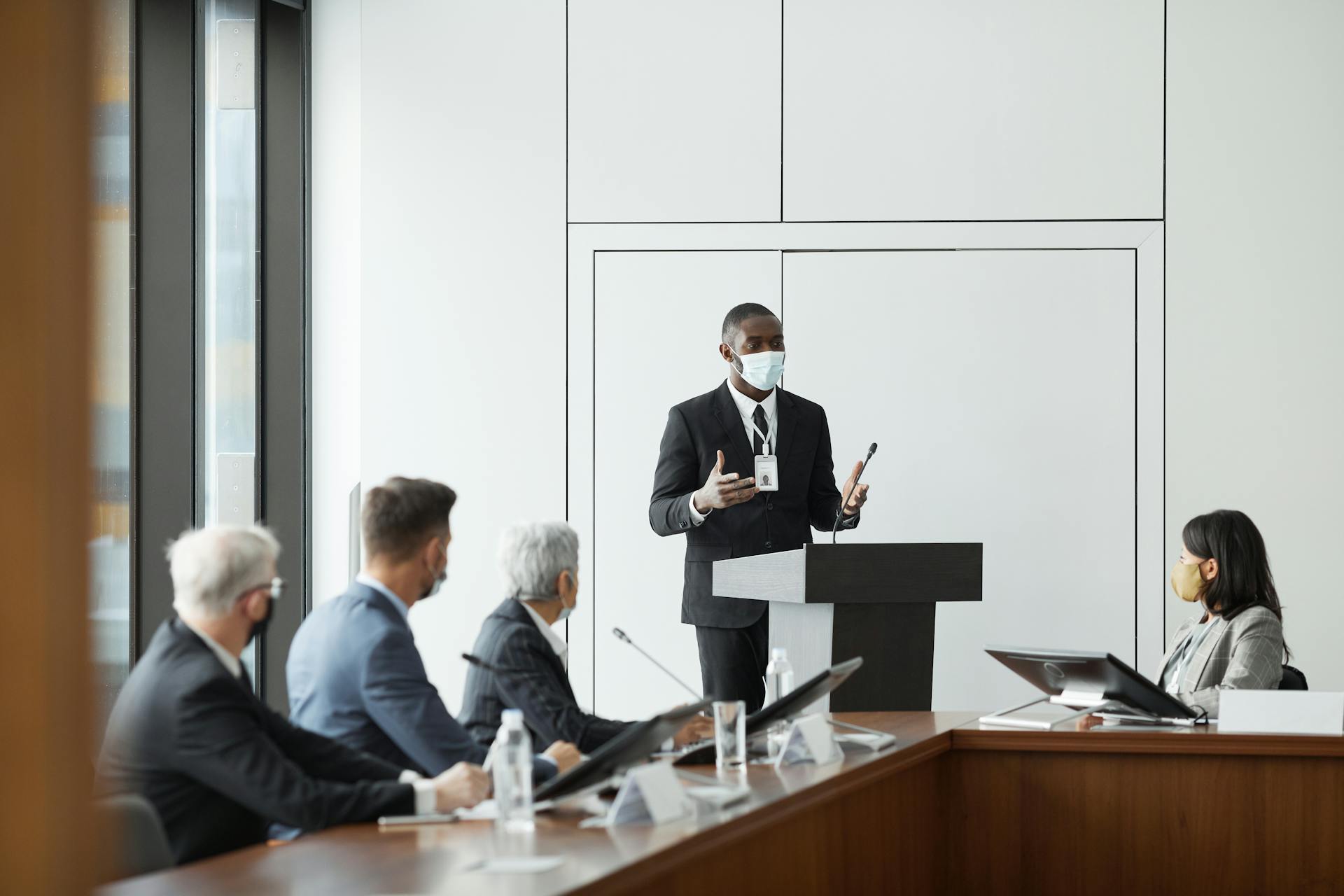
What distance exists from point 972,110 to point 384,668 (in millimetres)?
3789

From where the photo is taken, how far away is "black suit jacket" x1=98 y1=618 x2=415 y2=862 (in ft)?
6.08

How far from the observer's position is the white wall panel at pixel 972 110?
5109 millimetres

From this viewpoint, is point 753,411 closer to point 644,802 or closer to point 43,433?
point 644,802

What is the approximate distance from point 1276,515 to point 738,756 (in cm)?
346

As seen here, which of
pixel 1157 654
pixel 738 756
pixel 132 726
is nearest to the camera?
pixel 132 726

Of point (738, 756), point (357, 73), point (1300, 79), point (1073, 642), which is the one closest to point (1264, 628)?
point (738, 756)

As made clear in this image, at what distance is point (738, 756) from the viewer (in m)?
2.43

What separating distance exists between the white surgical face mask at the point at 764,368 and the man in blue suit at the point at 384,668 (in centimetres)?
174

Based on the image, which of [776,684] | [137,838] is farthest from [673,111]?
[137,838]

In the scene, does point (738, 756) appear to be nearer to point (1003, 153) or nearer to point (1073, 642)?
point (1073, 642)

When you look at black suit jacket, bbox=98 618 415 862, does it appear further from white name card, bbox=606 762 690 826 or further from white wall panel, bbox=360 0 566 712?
white wall panel, bbox=360 0 566 712

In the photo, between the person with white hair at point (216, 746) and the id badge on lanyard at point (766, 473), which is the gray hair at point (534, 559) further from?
the id badge on lanyard at point (766, 473)

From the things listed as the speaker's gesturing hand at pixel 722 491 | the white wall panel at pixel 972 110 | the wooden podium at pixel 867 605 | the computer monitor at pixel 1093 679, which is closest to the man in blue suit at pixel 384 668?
the wooden podium at pixel 867 605

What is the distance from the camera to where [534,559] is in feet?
8.73
